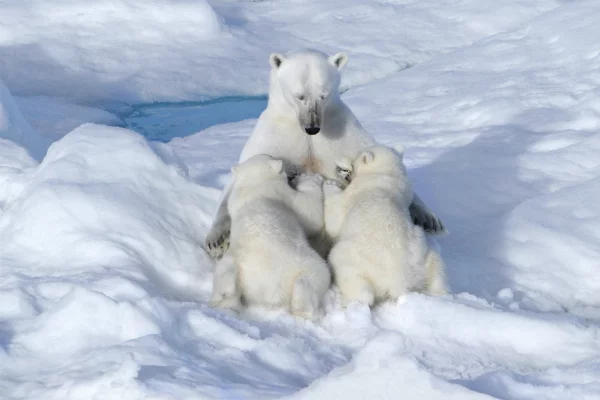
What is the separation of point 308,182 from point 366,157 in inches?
11.0

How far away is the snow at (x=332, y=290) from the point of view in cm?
256

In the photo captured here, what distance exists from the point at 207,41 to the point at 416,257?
26.0 ft

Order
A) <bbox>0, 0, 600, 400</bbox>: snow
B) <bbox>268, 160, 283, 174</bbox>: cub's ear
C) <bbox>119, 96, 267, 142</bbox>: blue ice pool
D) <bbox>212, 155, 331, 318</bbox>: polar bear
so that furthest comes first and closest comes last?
<bbox>119, 96, 267, 142</bbox>: blue ice pool < <bbox>268, 160, 283, 174</bbox>: cub's ear < <bbox>212, 155, 331, 318</bbox>: polar bear < <bbox>0, 0, 600, 400</bbox>: snow

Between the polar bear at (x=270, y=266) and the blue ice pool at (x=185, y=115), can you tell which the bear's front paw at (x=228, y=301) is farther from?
the blue ice pool at (x=185, y=115)

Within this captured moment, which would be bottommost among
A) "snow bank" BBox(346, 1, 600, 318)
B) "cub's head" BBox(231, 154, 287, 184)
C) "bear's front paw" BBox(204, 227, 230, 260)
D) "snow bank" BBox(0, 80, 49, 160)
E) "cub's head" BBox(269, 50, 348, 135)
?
"snow bank" BBox(0, 80, 49, 160)

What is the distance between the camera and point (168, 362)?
2.56 meters

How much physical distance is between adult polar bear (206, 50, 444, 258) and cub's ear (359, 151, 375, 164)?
292 mm

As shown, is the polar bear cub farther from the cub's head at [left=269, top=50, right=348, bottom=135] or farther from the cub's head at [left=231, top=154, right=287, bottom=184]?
the cub's head at [left=269, top=50, right=348, bottom=135]

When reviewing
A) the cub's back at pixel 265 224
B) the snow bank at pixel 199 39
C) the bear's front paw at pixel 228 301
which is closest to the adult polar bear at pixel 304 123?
the cub's back at pixel 265 224

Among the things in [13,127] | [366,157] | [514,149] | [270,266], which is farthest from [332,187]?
[13,127]

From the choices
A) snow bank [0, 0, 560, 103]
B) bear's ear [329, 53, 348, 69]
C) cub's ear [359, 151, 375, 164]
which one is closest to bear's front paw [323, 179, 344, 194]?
cub's ear [359, 151, 375, 164]

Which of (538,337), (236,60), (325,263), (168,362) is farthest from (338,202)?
(236,60)

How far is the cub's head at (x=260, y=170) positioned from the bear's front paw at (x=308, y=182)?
8 cm

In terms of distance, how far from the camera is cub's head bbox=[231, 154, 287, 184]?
361 cm
